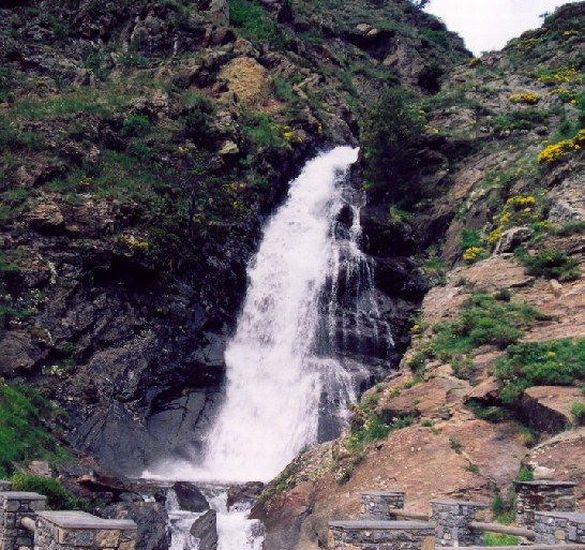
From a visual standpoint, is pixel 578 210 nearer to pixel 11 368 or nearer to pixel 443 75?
pixel 11 368

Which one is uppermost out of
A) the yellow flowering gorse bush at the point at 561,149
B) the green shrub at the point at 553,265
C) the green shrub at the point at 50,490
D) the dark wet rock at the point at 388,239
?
the yellow flowering gorse bush at the point at 561,149

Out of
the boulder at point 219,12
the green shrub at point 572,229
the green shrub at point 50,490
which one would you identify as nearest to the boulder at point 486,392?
the green shrub at point 572,229

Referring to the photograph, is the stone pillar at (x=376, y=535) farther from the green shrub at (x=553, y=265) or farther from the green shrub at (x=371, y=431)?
the green shrub at (x=553, y=265)

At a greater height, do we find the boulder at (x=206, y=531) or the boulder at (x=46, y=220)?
the boulder at (x=46, y=220)

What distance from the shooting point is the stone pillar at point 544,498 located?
1062 cm

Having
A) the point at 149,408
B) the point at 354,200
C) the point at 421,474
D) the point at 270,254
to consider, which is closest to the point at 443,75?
the point at 354,200

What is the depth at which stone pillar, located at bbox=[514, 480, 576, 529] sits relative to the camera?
418 inches

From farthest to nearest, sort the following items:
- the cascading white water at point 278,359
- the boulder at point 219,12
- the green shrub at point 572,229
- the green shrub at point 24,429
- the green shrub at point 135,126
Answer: the boulder at point 219,12 → the green shrub at point 135,126 → the cascading white water at point 278,359 → the green shrub at point 572,229 → the green shrub at point 24,429

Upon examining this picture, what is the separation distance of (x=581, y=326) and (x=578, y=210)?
7.39 metres

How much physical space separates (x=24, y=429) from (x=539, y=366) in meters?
15.4

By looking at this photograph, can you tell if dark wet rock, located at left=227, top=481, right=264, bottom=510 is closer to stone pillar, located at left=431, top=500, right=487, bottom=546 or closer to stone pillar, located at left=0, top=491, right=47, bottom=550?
stone pillar, located at left=431, top=500, right=487, bottom=546

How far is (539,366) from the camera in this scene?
1720cm

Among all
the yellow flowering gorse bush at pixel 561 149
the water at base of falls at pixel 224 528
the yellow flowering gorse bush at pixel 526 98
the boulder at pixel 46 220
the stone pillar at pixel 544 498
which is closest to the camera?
the stone pillar at pixel 544 498

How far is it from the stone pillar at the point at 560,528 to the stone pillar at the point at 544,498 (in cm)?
155
